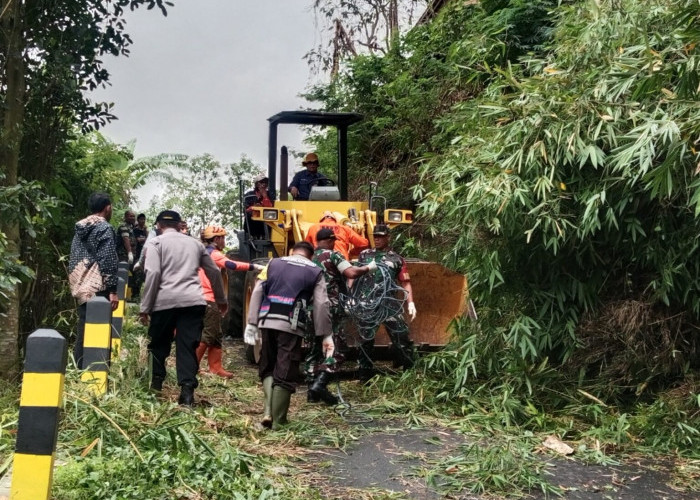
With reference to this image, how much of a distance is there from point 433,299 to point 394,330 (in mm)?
993

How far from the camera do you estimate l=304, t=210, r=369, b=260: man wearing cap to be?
28.7 ft

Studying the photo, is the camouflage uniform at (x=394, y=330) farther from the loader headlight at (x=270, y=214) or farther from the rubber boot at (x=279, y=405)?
the rubber boot at (x=279, y=405)

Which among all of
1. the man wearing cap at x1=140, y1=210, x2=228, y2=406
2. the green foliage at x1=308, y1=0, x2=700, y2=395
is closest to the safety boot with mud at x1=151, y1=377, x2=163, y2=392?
the man wearing cap at x1=140, y1=210, x2=228, y2=406

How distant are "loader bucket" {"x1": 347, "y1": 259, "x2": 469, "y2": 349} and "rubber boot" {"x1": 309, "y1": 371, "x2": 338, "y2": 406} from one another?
175cm

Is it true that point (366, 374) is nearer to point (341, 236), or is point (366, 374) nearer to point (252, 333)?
point (341, 236)

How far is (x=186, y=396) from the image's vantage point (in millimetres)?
6602

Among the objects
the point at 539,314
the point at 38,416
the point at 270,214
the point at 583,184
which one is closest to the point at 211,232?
the point at 270,214

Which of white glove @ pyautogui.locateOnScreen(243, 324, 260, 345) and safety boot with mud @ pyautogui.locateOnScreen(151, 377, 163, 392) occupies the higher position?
white glove @ pyautogui.locateOnScreen(243, 324, 260, 345)

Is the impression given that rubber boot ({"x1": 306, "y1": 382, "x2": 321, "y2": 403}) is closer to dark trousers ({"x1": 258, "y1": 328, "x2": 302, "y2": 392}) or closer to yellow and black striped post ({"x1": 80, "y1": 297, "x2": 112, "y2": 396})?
dark trousers ({"x1": 258, "y1": 328, "x2": 302, "y2": 392})

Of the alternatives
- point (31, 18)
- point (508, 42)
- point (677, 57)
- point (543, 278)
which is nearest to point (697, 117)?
point (677, 57)

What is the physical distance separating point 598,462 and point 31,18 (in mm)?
6030

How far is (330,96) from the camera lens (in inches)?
652

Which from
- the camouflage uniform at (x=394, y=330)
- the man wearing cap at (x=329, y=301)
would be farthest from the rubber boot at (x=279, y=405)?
the camouflage uniform at (x=394, y=330)

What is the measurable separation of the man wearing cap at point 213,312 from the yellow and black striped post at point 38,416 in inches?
181
